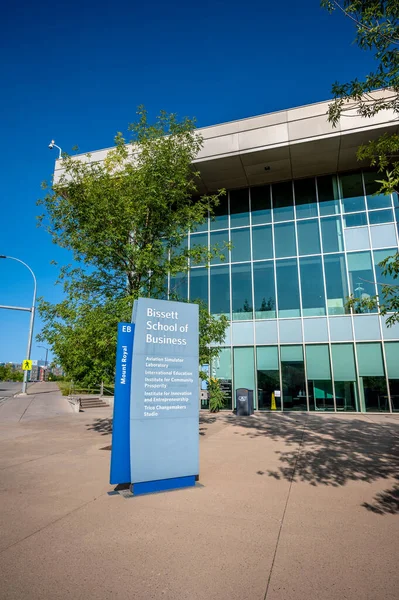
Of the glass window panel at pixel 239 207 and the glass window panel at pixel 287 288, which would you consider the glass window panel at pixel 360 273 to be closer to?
the glass window panel at pixel 287 288

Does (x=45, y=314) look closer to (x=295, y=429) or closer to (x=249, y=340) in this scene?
(x=295, y=429)

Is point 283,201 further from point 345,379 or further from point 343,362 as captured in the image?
point 345,379

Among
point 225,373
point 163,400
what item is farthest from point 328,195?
point 163,400

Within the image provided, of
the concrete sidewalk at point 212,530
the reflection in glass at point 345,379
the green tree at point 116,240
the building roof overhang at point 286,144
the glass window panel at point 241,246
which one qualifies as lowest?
the concrete sidewalk at point 212,530

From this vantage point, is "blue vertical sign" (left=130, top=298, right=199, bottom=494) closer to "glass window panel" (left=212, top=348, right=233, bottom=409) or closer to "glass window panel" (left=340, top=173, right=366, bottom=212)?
"glass window panel" (left=212, top=348, right=233, bottom=409)

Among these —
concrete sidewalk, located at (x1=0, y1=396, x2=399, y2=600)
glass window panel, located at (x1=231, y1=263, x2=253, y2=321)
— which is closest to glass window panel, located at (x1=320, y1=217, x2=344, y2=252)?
glass window panel, located at (x1=231, y1=263, x2=253, y2=321)

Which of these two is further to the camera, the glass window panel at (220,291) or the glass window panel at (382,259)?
the glass window panel at (220,291)

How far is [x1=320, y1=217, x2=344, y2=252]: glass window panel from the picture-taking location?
1820 centimetres

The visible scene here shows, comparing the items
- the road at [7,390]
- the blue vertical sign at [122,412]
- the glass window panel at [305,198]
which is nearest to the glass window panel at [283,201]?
the glass window panel at [305,198]

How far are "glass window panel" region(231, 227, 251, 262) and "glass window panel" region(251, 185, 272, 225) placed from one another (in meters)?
0.90

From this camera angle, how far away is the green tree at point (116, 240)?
926 cm

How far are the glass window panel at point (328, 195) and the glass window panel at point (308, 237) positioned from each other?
0.91m

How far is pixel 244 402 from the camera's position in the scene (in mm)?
16484

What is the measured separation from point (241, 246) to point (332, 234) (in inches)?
190
